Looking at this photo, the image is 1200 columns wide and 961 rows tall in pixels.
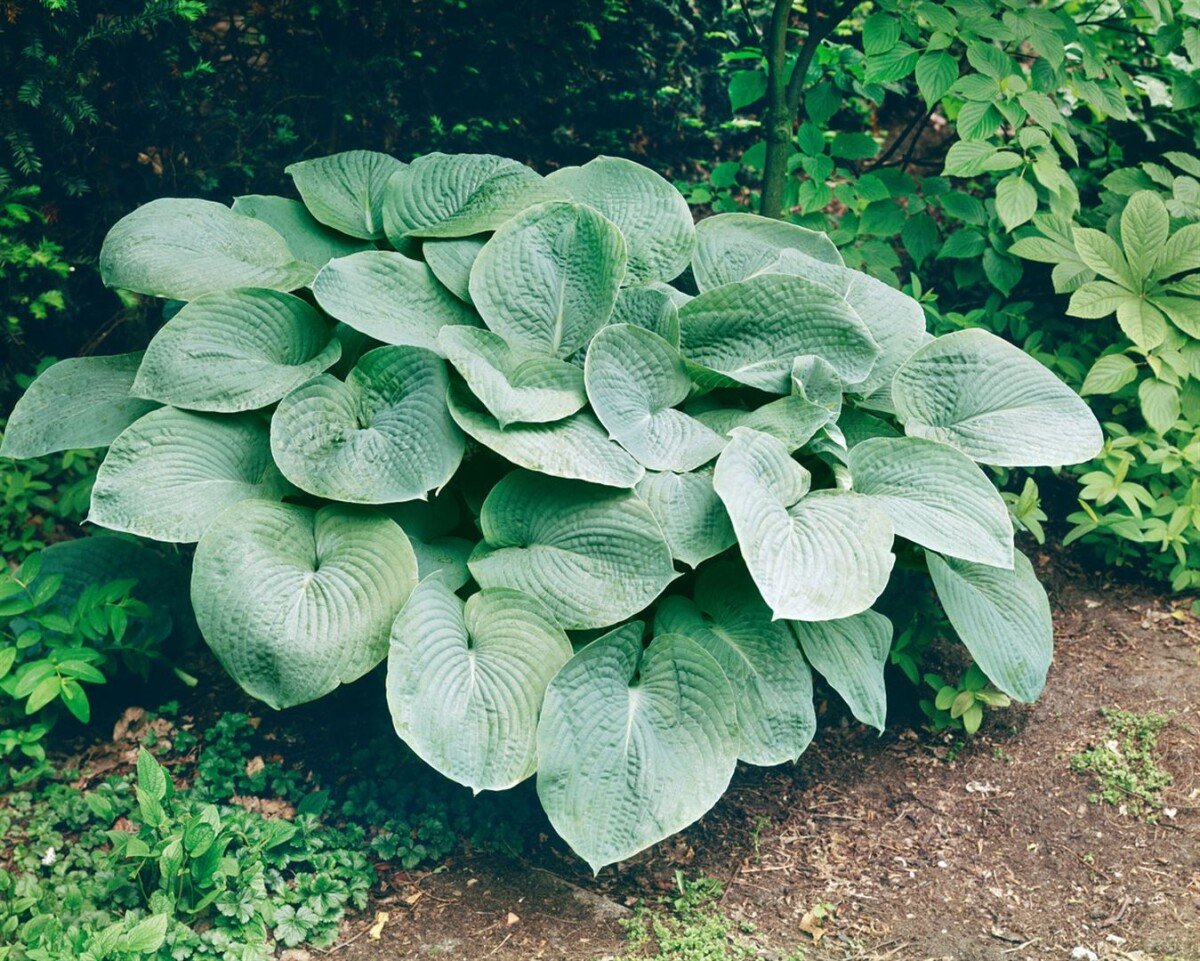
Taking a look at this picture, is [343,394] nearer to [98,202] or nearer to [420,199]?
[420,199]

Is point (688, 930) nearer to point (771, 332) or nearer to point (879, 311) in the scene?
point (771, 332)

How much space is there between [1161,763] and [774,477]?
4.28 feet

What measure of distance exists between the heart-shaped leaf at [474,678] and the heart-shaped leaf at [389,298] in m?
0.62

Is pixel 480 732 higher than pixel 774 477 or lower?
lower

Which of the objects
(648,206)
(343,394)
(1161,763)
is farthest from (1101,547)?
(343,394)

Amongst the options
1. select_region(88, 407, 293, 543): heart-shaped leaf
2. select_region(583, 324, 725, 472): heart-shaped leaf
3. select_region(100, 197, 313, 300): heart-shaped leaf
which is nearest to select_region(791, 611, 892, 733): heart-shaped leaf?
select_region(583, 324, 725, 472): heart-shaped leaf

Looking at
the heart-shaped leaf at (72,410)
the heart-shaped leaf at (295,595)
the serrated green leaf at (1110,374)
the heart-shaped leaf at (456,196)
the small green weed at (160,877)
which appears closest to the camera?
the small green weed at (160,877)

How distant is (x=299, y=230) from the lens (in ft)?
9.42

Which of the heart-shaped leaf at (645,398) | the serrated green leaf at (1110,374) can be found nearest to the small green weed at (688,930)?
the heart-shaped leaf at (645,398)

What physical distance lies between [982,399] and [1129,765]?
3.25ft

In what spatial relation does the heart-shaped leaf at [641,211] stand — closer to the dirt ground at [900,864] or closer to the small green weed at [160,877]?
the dirt ground at [900,864]

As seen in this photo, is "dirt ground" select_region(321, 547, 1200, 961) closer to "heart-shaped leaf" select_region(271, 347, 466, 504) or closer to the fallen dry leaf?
the fallen dry leaf

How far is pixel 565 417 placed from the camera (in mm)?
2381

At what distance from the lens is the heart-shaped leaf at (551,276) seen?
8.38 feet
